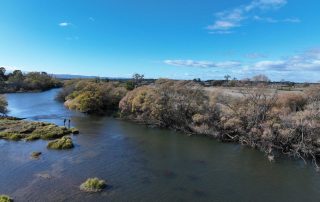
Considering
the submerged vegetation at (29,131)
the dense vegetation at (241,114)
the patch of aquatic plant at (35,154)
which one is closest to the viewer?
the patch of aquatic plant at (35,154)

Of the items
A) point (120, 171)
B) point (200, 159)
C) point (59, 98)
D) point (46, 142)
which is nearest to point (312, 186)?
point (200, 159)

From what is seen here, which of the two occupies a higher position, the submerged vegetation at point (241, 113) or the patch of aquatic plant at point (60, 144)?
the submerged vegetation at point (241, 113)

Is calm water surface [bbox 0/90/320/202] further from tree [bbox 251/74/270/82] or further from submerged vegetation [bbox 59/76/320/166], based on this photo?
tree [bbox 251/74/270/82]

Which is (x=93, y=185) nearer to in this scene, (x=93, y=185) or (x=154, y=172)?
(x=93, y=185)

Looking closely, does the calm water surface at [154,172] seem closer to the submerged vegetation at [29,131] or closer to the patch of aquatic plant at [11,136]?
→ the patch of aquatic plant at [11,136]

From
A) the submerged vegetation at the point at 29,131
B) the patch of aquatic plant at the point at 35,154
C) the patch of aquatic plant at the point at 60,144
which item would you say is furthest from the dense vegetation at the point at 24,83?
the patch of aquatic plant at the point at 35,154

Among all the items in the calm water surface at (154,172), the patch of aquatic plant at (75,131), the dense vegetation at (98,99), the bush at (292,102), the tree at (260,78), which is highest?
the tree at (260,78)

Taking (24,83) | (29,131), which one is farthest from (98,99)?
(24,83)

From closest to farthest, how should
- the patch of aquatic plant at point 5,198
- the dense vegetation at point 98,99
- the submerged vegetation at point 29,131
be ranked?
the patch of aquatic plant at point 5,198 → the submerged vegetation at point 29,131 → the dense vegetation at point 98,99
